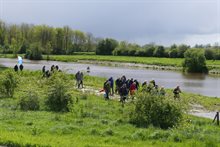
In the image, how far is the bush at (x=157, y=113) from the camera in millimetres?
19141

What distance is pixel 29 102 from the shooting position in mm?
22406

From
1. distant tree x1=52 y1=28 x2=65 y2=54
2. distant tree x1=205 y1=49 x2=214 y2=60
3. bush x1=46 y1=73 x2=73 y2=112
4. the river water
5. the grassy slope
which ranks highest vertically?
distant tree x1=52 y1=28 x2=65 y2=54

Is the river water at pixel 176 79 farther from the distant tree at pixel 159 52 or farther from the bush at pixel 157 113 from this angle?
the distant tree at pixel 159 52

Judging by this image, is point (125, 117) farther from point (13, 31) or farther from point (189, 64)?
point (13, 31)

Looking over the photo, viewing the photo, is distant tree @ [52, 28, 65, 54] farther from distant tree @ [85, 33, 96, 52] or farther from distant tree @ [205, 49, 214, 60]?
distant tree @ [205, 49, 214, 60]

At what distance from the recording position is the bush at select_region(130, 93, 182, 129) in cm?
1914

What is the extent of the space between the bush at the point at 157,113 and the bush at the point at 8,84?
12159 mm

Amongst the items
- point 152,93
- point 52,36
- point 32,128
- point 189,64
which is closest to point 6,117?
point 32,128

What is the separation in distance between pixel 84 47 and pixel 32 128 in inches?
6565

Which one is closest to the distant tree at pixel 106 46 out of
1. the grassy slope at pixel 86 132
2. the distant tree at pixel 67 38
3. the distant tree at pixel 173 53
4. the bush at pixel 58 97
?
the distant tree at pixel 67 38

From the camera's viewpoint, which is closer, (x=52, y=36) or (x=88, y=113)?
(x=88, y=113)

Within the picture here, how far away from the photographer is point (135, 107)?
20.0 m

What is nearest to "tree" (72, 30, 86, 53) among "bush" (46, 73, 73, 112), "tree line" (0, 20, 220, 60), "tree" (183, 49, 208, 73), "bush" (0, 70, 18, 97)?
"tree line" (0, 20, 220, 60)

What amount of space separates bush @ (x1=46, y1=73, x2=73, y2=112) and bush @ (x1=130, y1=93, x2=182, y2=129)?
4.87 m
